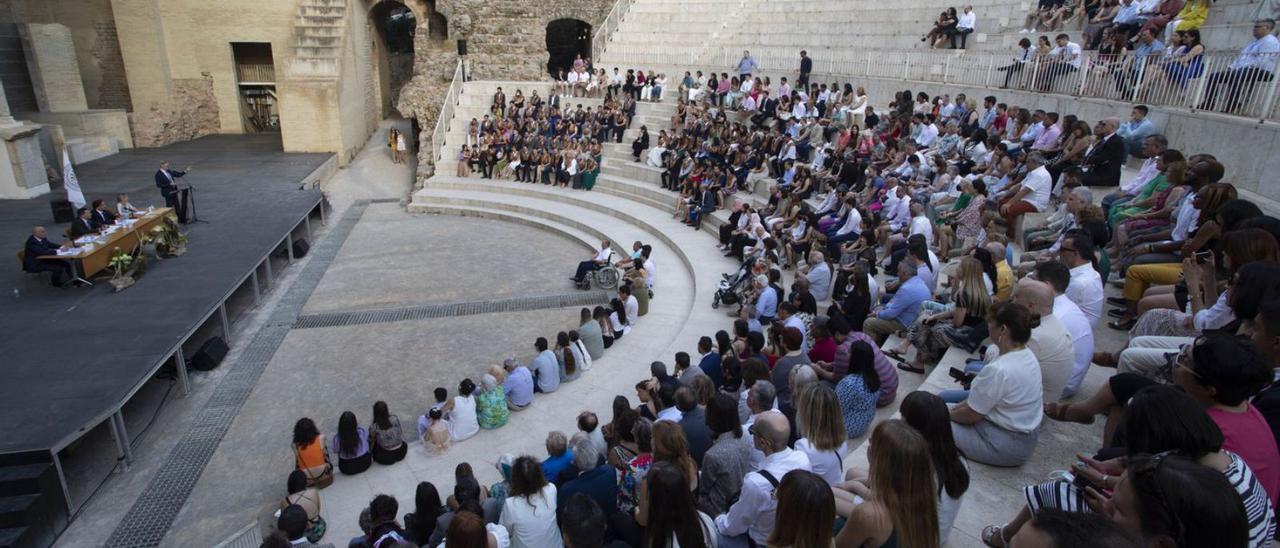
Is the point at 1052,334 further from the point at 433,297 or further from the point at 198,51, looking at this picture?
the point at 198,51

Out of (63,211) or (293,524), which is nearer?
(293,524)

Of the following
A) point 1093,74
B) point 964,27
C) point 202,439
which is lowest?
point 202,439

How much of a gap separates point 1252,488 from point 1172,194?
507 centimetres

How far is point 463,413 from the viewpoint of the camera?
749 centimetres

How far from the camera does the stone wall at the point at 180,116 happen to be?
2294 centimetres

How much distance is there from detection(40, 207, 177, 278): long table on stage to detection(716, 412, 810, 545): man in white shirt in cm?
1154

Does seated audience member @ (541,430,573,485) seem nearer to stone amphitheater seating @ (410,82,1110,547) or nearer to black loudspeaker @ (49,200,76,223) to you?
stone amphitheater seating @ (410,82,1110,547)

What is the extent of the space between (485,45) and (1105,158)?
20.4 meters

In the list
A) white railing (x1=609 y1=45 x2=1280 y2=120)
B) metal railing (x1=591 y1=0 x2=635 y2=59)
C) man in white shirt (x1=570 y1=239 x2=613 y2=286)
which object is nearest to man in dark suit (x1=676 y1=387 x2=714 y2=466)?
white railing (x1=609 y1=45 x2=1280 y2=120)

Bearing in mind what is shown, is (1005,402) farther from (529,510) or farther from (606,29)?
(606,29)

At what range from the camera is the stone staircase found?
21766 millimetres

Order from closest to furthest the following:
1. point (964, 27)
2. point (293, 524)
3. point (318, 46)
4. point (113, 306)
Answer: point (293, 524)
point (113, 306)
point (964, 27)
point (318, 46)

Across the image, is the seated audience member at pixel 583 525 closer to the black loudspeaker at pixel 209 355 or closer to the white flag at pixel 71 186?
the black loudspeaker at pixel 209 355

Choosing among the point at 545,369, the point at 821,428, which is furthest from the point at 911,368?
the point at 545,369
